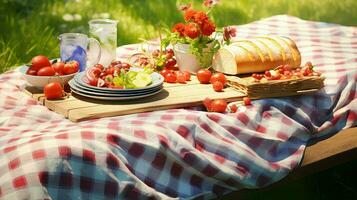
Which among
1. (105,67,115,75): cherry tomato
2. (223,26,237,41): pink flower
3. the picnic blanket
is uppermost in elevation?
(223,26,237,41): pink flower

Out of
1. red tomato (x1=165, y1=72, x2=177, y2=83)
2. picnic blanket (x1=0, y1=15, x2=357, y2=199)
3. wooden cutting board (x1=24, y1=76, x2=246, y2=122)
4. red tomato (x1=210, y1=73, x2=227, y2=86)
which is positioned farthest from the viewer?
red tomato (x1=165, y1=72, x2=177, y2=83)

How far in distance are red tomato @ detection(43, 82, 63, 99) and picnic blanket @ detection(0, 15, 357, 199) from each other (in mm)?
66

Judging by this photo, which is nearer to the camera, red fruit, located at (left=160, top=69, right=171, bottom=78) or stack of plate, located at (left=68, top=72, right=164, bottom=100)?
stack of plate, located at (left=68, top=72, right=164, bottom=100)

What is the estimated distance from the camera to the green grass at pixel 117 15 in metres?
5.14

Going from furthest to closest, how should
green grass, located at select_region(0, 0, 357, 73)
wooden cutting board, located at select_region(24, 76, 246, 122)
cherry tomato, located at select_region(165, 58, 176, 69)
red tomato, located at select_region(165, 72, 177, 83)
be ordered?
green grass, located at select_region(0, 0, 357, 73), cherry tomato, located at select_region(165, 58, 176, 69), red tomato, located at select_region(165, 72, 177, 83), wooden cutting board, located at select_region(24, 76, 246, 122)

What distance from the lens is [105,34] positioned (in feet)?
9.87

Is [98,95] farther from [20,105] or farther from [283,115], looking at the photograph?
[283,115]

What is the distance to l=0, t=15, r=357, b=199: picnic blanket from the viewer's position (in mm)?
2145

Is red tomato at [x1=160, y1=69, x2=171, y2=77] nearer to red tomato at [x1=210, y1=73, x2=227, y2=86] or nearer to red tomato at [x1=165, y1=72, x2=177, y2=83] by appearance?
red tomato at [x1=165, y1=72, x2=177, y2=83]

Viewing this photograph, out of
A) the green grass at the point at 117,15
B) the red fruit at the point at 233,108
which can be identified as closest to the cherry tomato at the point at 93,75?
the red fruit at the point at 233,108

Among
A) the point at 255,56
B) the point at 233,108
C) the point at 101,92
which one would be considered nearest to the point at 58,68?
the point at 101,92

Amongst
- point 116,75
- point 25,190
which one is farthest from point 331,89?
point 25,190

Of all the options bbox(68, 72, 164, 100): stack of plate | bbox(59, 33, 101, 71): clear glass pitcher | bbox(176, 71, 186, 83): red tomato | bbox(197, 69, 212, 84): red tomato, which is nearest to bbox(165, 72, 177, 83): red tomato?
bbox(176, 71, 186, 83): red tomato

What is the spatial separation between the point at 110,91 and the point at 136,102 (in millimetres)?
122
